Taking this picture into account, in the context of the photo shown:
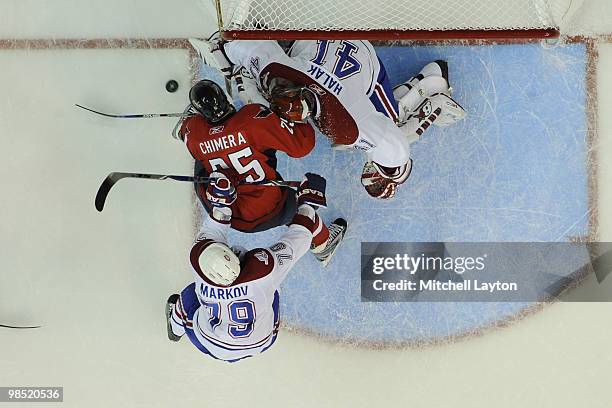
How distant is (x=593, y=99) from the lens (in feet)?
9.86

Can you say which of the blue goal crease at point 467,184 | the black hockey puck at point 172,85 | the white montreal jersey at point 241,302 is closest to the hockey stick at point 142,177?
the white montreal jersey at point 241,302

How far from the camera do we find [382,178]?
9.36ft

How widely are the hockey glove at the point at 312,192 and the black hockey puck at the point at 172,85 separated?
0.88 m

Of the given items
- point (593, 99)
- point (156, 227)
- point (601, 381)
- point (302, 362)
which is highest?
point (593, 99)

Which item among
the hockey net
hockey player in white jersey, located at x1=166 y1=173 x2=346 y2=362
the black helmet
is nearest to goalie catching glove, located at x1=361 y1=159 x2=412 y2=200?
hockey player in white jersey, located at x1=166 y1=173 x2=346 y2=362

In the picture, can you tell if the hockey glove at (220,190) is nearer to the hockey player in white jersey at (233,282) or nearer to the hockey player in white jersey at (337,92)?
the hockey player in white jersey at (233,282)

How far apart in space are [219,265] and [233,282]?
0.11 metres

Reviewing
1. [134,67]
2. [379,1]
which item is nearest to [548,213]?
[379,1]

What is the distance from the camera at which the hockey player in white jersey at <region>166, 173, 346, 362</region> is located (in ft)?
7.77

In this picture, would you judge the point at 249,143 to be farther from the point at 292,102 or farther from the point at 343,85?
the point at 343,85

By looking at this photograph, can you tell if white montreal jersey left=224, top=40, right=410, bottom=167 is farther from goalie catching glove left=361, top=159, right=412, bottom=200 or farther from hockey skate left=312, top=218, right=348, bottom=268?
hockey skate left=312, top=218, right=348, bottom=268

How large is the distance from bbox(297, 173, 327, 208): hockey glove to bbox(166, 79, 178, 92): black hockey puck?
88 centimetres

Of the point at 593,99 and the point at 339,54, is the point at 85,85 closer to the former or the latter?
the point at 339,54

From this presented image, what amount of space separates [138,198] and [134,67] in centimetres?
67
